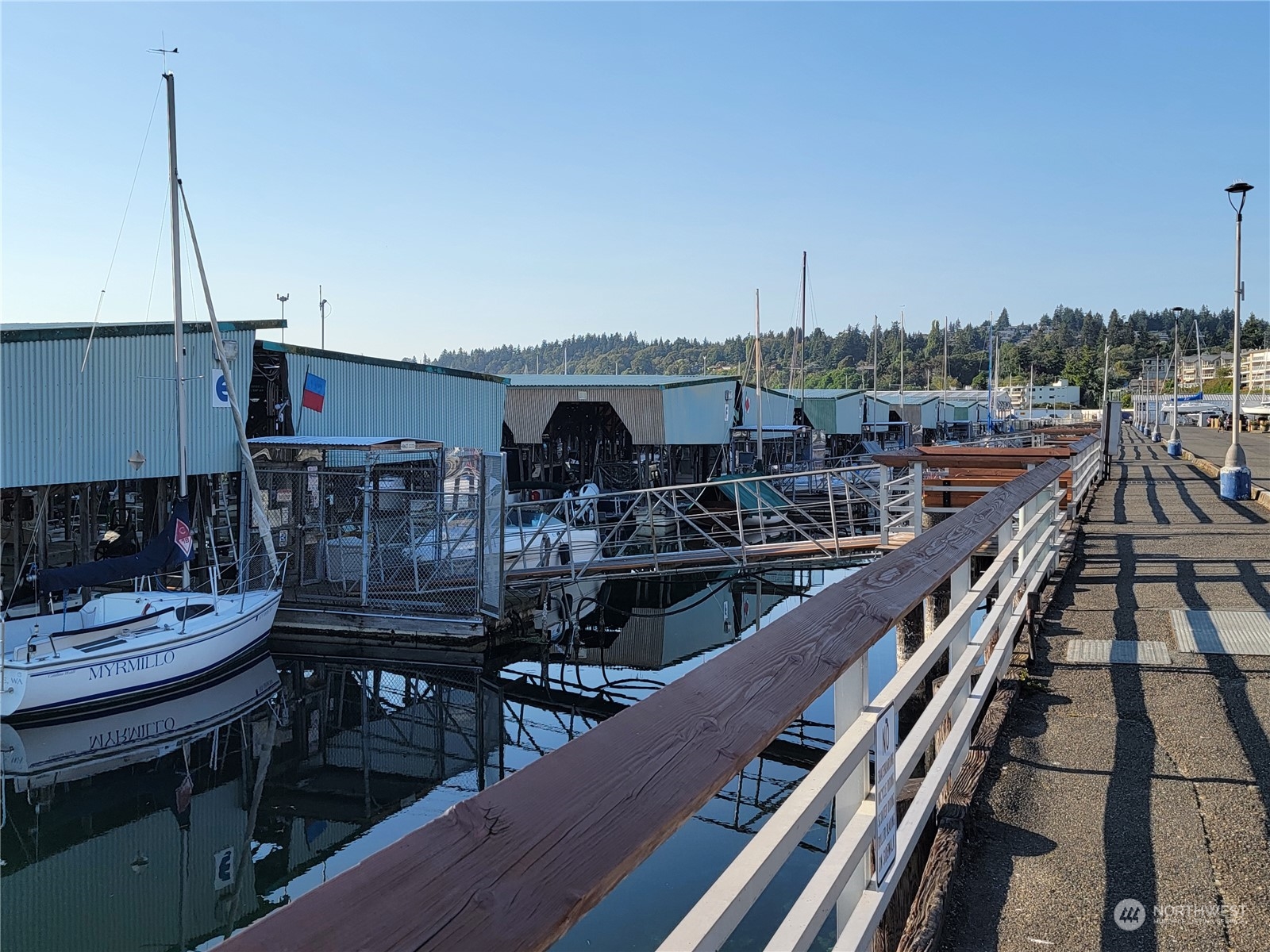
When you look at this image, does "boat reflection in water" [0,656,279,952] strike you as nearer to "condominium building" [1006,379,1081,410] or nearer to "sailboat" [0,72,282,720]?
"sailboat" [0,72,282,720]

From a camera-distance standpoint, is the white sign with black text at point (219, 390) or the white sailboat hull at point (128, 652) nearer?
the white sailboat hull at point (128, 652)

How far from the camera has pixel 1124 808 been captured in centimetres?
379

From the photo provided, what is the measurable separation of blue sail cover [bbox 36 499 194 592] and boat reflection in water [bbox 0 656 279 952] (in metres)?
2.13

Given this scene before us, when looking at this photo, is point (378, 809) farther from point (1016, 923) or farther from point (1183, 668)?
point (1016, 923)

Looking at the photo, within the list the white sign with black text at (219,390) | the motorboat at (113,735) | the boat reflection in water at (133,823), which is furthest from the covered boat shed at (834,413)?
the boat reflection in water at (133,823)

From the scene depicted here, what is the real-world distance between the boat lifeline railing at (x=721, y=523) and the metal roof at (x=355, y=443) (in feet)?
7.53

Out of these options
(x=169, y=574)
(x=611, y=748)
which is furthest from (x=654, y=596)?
(x=611, y=748)

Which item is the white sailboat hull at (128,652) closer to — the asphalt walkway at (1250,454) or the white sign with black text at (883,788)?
the white sign with black text at (883,788)

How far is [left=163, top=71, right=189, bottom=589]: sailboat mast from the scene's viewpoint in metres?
17.5

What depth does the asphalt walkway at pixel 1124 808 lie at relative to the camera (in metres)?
2.94

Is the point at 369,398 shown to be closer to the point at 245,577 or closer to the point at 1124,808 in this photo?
the point at 245,577

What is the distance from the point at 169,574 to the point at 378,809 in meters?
10.1

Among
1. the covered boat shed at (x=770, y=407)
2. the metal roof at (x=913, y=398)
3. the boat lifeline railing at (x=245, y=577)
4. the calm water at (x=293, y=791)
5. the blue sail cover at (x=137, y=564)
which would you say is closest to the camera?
the calm water at (x=293, y=791)

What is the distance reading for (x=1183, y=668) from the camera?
Answer: 5.73m
